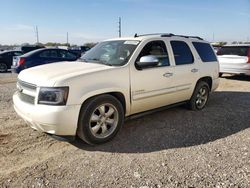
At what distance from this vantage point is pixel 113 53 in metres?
4.73

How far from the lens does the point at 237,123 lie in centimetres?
513

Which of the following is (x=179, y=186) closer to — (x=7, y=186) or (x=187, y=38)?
(x=7, y=186)

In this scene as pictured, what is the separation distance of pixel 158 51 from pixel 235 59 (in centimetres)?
686

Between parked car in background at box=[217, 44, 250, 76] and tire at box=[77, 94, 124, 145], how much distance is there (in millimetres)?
7849

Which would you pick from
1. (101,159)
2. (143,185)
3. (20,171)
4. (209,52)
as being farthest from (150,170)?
(209,52)

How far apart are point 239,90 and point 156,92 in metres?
5.36

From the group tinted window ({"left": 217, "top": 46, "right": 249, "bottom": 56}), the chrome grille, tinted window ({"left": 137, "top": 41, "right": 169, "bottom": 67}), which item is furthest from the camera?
tinted window ({"left": 217, "top": 46, "right": 249, "bottom": 56})

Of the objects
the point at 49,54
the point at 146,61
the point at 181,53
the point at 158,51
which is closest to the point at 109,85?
the point at 146,61

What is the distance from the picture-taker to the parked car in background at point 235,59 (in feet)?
33.2

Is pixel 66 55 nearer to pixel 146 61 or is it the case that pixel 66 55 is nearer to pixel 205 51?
pixel 205 51

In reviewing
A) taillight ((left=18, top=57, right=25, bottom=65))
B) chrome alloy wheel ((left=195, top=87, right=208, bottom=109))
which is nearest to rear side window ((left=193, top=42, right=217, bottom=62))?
chrome alloy wheel ((left=195, top=87, right=208, bottom=109))

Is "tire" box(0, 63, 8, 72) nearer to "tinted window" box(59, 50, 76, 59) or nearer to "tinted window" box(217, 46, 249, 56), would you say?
"tinted window" box(59, 50, 76, 59)

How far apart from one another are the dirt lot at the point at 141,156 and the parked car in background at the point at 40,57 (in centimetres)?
586

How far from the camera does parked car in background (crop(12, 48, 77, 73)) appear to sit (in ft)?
35.2
